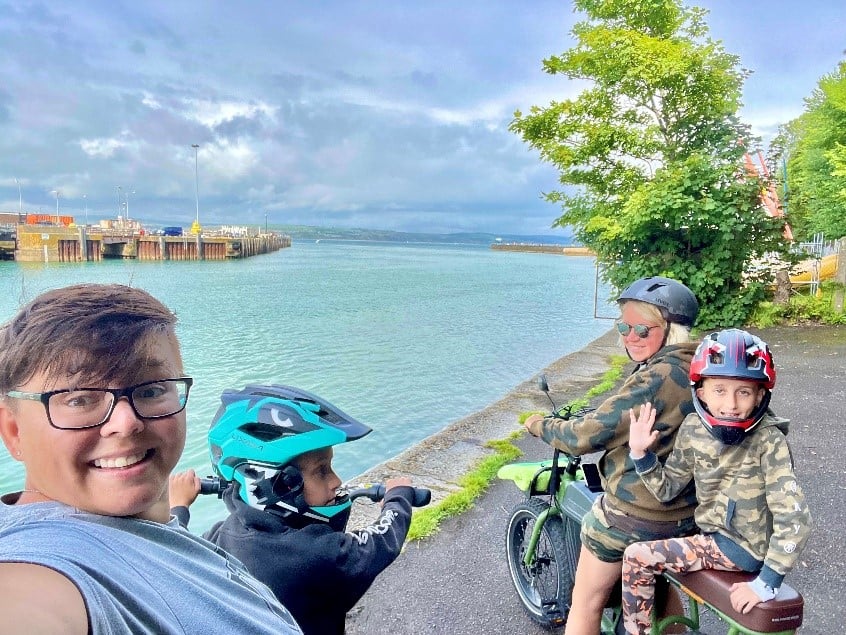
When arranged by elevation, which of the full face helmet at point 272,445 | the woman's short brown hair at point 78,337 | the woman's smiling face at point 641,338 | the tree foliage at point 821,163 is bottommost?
the full face helmet at point 272,445

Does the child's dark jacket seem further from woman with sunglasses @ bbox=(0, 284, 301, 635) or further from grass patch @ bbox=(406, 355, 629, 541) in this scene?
grass patch @ bbox=(406, 355, 629, 541)

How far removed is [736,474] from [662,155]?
14.4 m

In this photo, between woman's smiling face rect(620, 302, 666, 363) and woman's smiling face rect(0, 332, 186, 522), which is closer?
woman's smiling face rect(0, 332, 186, 522)

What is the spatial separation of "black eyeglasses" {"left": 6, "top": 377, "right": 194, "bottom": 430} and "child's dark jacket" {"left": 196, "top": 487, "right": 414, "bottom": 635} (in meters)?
0.87

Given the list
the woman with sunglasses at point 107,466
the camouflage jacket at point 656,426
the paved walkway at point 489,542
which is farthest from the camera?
the paved walkway at point 489,542

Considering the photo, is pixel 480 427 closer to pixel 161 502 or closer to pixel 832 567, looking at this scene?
pixel 832 567

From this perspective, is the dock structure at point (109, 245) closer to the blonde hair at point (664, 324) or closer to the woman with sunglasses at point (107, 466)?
the blonde hair at point (664, 324)

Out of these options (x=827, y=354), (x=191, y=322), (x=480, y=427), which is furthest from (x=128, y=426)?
(x=191, y=322)

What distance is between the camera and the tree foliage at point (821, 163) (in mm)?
13867

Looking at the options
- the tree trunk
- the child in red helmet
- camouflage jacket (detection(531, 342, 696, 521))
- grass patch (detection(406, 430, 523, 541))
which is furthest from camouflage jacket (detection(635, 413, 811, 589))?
the tree trunk

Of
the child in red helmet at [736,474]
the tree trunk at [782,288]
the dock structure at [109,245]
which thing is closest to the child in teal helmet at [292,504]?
the child in red helmet at [736,474]

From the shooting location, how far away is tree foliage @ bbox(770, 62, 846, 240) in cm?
1387

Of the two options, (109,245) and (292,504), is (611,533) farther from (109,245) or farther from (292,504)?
(109,245)

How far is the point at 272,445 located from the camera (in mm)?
1923
